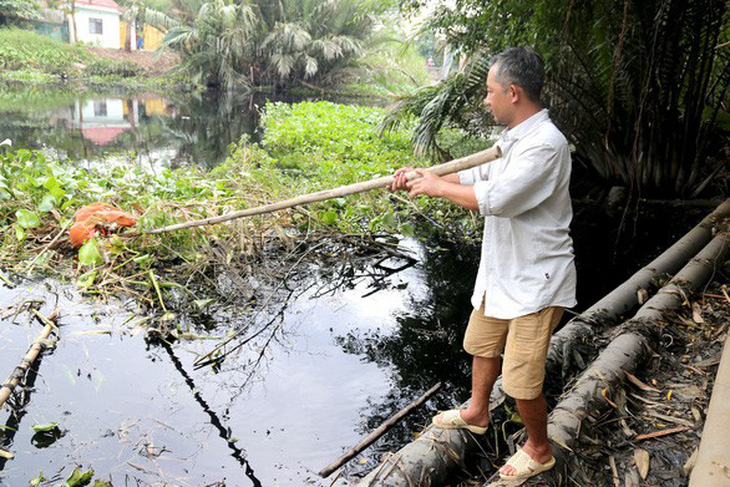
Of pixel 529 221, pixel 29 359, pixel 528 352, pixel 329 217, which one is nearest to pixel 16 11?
pixel 329 217

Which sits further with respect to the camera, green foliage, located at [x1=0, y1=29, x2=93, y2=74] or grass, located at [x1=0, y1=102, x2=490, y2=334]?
green foliage, located at [x1=0, y1=29, x2=93, y2=74]

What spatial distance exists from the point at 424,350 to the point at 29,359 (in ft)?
7.51

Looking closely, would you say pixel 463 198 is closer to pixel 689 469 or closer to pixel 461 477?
pixel 461 477

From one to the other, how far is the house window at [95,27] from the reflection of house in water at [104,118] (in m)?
13.9

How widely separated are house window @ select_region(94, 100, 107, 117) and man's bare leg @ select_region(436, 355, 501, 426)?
1519 centimetres

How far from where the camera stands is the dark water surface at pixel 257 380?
8.79ft

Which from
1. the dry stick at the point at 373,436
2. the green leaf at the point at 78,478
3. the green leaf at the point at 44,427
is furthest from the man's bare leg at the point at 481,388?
the green leaf at the point at 44,427

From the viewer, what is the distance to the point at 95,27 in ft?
101

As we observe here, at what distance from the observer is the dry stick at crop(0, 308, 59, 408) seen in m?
2.81

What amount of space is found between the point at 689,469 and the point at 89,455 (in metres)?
2.48

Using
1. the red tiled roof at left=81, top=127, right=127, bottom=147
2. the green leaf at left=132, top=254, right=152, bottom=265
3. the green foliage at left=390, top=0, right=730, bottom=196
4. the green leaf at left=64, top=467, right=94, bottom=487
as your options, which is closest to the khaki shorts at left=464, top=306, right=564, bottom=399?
the green leaf at left=64, top=467, right=94, bottom=487

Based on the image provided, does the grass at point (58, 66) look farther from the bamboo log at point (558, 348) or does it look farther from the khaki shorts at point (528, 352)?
the khaki shorts at point (528, 352)

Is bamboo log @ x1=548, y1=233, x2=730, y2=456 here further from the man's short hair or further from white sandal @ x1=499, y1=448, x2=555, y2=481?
the man's short hair

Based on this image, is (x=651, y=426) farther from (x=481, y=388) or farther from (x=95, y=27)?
(x=95, y=27)
